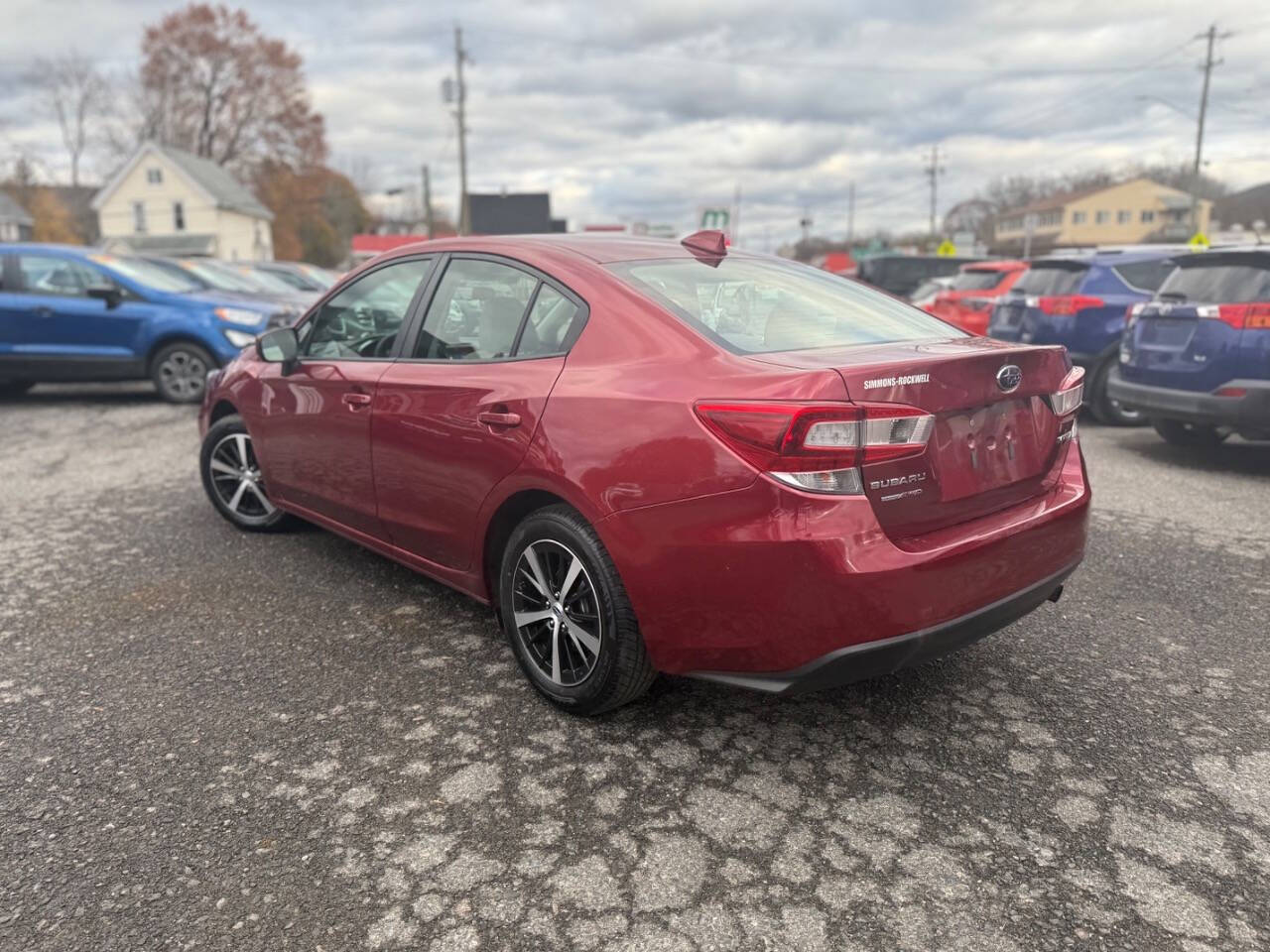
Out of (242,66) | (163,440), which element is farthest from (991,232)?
(163,440)

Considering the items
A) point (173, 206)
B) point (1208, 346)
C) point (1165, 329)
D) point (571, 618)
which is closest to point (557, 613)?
point (571, 618)

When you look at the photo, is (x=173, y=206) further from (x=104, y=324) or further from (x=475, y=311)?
(x=475, y=311)

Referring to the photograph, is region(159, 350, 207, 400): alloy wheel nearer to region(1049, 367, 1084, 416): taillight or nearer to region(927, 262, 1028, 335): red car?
region(927, 262, 1028, 335): red car

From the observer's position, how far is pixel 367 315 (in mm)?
4137

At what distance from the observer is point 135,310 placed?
9539 millimetres

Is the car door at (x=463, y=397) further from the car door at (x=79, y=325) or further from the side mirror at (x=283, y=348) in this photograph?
the car door at (x=79, y=325)

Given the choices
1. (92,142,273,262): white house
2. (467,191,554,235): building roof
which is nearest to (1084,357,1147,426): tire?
(467,191,554,235): building roof

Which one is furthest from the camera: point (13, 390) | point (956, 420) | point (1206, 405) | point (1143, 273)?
point (13, 390)

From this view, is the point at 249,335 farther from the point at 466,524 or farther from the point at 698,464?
the point at 698,464

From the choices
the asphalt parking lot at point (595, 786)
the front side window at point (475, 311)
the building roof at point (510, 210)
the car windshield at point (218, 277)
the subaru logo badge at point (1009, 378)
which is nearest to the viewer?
the asphalt parking lot at point (595, 786)

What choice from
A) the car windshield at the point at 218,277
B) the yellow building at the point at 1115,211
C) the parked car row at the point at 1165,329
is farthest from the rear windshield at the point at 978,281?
the yellow building at the point at 1115,211

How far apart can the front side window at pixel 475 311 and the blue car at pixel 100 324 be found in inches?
263

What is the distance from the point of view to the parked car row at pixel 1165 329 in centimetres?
616

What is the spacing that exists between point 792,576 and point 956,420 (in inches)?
26.1
